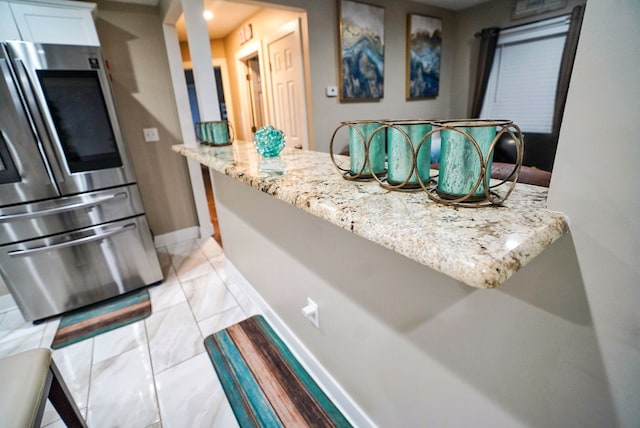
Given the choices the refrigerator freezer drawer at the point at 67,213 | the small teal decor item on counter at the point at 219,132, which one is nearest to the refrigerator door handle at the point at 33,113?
the refrigerator freezer drawer at the point at 67,213

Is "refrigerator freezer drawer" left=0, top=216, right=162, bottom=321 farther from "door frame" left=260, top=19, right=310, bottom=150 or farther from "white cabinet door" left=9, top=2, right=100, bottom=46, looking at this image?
"door frame" left=260, top=19, right=310, bottom=150

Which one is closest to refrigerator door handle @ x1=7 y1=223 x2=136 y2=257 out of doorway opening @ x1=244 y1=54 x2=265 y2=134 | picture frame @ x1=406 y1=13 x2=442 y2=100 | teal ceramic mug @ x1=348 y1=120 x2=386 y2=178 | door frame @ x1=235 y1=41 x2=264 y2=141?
teal ceramic mug @ x1=348 y1=120 x2=386 y2=178

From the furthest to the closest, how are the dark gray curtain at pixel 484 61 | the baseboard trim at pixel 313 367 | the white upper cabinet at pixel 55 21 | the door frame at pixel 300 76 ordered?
the dark gray curtain at pixel 484 61
the door frame at pixel 300 76
the white upper cabinet at pixel 55 21
the baseboard trim at pixel 313 367

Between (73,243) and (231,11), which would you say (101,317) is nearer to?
(73,243)

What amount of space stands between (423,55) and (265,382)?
4070 mm

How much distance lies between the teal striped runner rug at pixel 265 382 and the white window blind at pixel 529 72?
396 cm

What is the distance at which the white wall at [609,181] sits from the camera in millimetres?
375

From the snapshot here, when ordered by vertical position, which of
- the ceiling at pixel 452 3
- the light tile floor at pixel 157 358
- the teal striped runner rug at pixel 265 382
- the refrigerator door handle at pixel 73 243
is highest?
the ceiling at pixel 452 3

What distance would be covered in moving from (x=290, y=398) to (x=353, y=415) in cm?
31

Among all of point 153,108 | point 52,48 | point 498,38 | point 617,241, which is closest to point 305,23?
point 153,108

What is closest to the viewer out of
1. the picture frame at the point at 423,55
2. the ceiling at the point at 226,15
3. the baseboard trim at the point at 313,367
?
the baseboard trim at the point at 313,367

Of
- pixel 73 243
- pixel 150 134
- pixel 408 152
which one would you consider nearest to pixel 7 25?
pixel 150 134

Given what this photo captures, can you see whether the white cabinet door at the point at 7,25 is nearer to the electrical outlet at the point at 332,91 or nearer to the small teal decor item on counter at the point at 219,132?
the small teal decor item on counter at the point at 219,132

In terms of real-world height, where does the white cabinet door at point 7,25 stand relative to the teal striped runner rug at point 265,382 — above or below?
above
